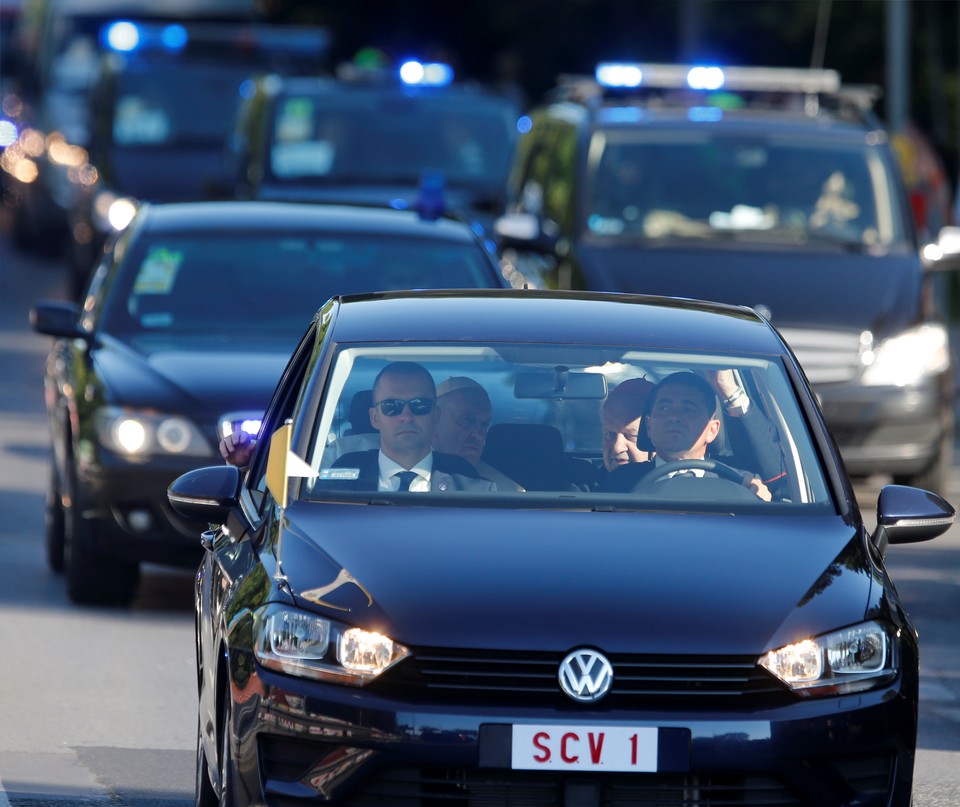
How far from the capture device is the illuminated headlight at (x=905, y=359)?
39.6ft

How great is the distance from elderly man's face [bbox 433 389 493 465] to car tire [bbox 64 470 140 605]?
3.44 meters

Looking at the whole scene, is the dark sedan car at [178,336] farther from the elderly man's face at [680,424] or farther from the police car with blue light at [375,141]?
the police car with blue light at [375,141]

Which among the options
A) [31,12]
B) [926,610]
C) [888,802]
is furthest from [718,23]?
[888,802]

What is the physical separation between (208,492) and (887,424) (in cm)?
666

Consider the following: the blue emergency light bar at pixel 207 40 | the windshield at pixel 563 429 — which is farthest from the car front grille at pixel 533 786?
the blue emergency light bar at pixel 207 40

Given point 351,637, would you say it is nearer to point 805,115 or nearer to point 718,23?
point 805,115

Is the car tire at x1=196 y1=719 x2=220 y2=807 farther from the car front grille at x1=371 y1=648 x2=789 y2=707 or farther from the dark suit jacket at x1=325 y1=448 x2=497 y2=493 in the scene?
the car front grille at x1=371 y1=648 x2=789 y2=707

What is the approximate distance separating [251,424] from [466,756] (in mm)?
4098

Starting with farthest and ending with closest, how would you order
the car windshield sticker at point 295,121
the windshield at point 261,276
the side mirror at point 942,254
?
1. the car windshield sticker at point 295,121
2. the side mirror at point 942,254
3. the windshield at point 261,276

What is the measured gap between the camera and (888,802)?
5043 millimetres

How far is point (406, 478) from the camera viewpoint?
5.81 m

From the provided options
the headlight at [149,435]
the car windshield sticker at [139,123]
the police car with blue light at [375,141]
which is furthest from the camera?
the car windshield sticker at [139,123]

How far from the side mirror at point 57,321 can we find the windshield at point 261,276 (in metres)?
0.19

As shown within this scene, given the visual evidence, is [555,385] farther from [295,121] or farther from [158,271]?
[295,121]
